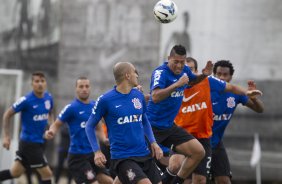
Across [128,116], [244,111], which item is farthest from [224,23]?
[128,116]

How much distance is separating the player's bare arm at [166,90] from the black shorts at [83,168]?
2582 mm

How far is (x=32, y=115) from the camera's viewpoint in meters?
15.1

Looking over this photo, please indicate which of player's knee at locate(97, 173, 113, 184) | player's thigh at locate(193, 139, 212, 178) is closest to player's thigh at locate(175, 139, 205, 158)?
player's thigh at locate(193, 139, 212, 178)

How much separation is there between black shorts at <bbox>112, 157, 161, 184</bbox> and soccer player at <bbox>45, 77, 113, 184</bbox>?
284 centimetres

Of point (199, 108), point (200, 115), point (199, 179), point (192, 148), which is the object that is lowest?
point (199, 179)

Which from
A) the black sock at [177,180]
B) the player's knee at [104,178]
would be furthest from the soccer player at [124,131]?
the player's knee at [104,178]

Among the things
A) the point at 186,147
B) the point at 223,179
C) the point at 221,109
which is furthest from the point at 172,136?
the point at 223,179

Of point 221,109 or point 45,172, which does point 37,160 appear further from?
point 221,109

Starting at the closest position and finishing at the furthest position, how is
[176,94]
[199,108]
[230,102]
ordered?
[176,94] → [199,108] → [230,102]

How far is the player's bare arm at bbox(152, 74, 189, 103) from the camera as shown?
1069 cm

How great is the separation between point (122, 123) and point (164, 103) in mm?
1234

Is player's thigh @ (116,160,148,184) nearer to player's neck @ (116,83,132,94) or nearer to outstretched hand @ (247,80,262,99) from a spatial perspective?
player's neck @ (116,83,132,94)

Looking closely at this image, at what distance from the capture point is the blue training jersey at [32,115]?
1498 cm

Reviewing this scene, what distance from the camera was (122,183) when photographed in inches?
404
